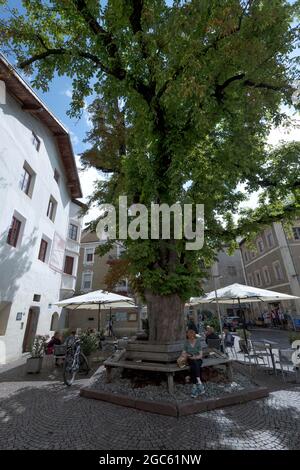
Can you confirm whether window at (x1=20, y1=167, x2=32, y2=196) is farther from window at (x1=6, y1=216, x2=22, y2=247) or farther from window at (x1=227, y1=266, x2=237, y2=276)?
window at (x1=227, y1=266, x2=237, y2=276)

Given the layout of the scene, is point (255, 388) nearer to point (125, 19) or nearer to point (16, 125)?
point (125, 19)

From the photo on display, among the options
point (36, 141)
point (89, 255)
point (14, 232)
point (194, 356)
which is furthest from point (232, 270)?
point (194, 356)

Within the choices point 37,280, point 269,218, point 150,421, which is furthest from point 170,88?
point 37,280

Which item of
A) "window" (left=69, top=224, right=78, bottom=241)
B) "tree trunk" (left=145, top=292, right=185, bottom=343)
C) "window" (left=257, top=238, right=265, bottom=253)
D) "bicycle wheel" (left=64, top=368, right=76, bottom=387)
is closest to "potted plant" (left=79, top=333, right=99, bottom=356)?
"bicycle wheel" (left=64, top=368, right=76, bottom=387)

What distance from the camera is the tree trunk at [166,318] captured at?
696 centimetres

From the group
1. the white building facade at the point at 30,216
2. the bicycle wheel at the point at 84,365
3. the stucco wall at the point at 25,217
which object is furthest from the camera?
the white building facade at the point at 30,216

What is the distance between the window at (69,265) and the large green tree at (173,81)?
13.5 meters

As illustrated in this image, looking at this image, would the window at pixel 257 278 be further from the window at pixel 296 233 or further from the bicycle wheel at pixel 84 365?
the bicycle wheel at pixel 84 365

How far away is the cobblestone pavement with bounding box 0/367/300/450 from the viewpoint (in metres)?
3.70

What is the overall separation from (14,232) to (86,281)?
677 inches

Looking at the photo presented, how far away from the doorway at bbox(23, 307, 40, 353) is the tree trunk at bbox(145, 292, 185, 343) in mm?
10309

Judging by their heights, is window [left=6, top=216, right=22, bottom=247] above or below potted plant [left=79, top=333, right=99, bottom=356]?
above

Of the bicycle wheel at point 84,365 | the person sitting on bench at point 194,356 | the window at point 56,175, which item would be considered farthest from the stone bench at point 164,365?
the window at point 56,175

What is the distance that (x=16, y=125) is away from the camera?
1247 cm
